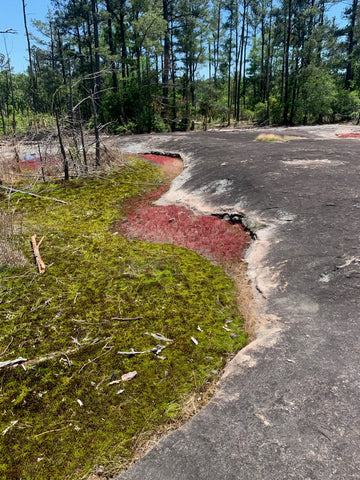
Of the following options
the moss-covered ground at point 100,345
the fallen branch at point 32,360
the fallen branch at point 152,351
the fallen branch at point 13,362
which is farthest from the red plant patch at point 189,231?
the fallen branch at point 13,362

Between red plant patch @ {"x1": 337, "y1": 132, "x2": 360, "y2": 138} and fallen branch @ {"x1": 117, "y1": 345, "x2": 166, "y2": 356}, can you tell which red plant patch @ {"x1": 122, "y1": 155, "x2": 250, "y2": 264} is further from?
red plant patch @ {"x1": 337, "y1": 132, "x2": 360, "y2": 138}

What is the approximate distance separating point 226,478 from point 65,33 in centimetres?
4069

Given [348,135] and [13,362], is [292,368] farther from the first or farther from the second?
[348,135]

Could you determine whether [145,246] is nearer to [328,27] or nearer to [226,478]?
[226,478]

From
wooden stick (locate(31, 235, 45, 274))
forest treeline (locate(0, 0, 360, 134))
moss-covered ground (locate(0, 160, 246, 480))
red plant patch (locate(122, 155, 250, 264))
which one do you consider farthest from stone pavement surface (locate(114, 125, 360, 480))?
forest treeline (locate(0, 0, 360, 134))

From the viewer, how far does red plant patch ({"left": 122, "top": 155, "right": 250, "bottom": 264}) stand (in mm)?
6445

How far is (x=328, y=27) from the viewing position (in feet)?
106

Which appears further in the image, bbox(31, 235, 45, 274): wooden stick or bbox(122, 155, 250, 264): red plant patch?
bbox(122, 155, 250, 264): red plant patch

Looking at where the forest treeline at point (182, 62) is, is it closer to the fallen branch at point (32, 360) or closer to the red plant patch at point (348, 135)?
the red plant patch at point (348, 135)

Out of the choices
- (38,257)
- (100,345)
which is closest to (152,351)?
(100,345)

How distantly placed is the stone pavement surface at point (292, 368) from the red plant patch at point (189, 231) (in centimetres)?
46

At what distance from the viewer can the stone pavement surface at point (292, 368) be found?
7.43 feet

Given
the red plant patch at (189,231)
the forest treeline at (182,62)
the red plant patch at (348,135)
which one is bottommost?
the red plant patch at (189,231)

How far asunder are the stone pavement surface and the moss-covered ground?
33 cm
